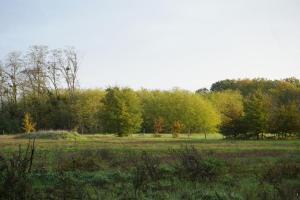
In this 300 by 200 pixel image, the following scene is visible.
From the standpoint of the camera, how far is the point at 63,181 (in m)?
12.9

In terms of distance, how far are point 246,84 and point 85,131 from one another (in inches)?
2473

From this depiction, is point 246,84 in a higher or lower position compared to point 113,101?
higher

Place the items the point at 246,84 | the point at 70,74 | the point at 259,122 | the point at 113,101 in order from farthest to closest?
the point at 246,84, the point at 70,74, the point at 113,101, the point at 259,122

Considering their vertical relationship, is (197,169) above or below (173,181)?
above

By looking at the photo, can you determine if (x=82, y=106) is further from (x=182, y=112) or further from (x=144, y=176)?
(x=144, y=176)

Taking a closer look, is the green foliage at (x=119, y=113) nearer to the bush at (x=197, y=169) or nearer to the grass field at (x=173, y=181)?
the grass field at (x=173, y=181)

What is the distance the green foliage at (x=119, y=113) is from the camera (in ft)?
225

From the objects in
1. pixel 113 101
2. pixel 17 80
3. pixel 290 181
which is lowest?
pixel 290 181

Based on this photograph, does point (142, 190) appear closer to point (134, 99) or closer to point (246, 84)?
point (134, 99)

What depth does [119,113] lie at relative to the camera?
68438 millimetres

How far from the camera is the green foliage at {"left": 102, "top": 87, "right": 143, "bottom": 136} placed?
6856 cm

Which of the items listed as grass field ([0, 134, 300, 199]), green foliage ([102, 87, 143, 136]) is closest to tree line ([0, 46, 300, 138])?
green foliage ([102, 87, 143, 136])

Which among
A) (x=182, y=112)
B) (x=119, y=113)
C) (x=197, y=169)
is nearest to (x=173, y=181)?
(x=197, y=169)

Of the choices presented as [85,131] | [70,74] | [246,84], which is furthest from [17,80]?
[246,84]
